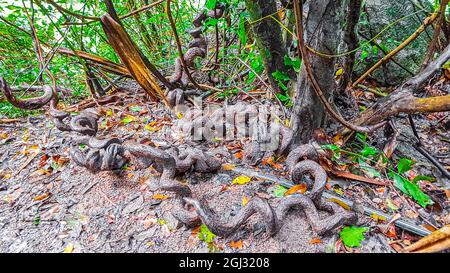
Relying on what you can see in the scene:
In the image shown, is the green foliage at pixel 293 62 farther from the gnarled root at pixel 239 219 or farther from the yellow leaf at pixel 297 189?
the gnarled root at pixel 239 219

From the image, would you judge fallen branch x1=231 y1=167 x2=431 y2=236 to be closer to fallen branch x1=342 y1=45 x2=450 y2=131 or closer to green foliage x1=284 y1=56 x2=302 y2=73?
fallen branch x1=342 y1=45 x2=450 y2=131

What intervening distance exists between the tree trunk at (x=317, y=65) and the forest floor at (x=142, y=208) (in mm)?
250

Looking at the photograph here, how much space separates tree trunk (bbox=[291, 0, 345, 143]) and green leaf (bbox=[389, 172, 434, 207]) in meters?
0.40

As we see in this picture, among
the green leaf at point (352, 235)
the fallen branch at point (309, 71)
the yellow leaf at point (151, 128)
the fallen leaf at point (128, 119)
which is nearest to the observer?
the green leaf at point (352, 235)

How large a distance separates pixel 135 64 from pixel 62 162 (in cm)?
67

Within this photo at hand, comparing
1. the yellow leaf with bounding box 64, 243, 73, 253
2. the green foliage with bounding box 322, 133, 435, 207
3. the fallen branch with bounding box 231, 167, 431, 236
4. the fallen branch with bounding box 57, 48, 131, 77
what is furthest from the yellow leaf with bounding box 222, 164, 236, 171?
the fallen branch with bounding box 57, 48, 131, 77

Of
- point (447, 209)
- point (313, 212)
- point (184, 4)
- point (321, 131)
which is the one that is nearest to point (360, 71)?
point (321, 131)

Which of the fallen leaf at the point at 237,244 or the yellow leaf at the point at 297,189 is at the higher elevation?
the yellow leaf at the point at 297,189

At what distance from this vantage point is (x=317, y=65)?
3.59 ft

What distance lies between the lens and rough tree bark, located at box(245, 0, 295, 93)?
3.97 ft

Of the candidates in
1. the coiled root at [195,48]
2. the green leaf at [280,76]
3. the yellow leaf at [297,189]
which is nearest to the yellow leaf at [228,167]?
the yellow leaf at [297,189]

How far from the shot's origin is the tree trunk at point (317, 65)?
102cm

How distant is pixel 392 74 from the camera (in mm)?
1837

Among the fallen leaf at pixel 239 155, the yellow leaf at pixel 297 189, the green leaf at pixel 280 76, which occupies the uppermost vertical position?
the green leaf at pixel 280 76
